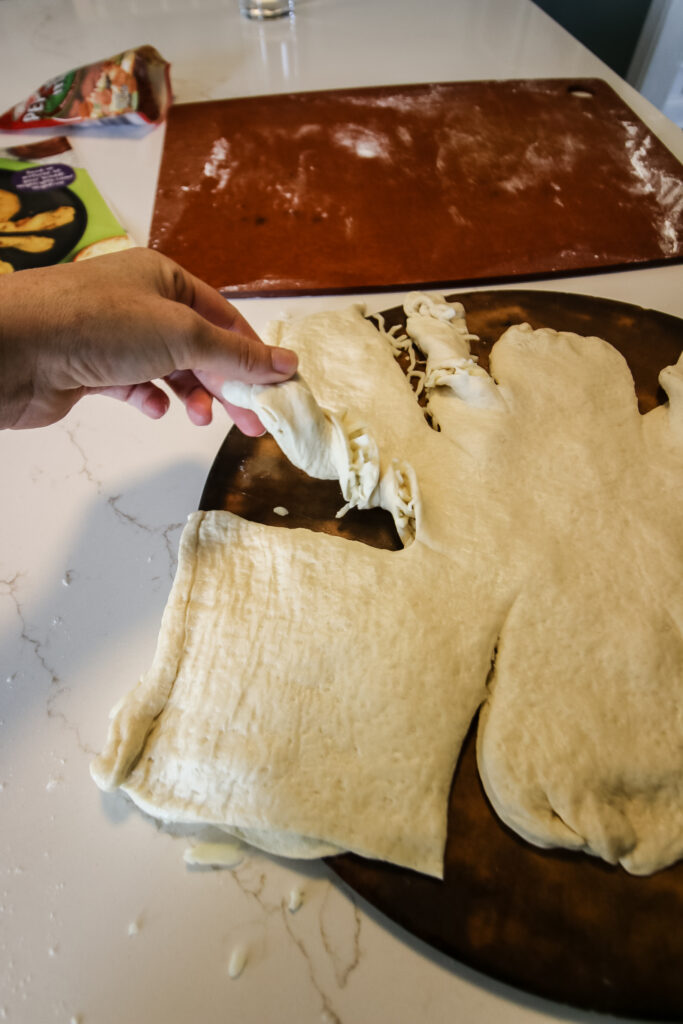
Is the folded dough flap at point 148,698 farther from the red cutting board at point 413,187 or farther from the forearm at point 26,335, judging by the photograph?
the red cutting board at point 413,187

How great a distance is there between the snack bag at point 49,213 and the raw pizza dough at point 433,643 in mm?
930

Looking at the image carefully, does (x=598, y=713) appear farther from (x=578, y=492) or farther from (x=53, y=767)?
(x=53, y=767)

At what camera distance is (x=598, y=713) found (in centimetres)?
77

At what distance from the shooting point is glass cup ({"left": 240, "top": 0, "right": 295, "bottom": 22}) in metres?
2.40

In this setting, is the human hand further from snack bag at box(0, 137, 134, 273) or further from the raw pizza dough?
snack bag at box(0, 137, 134, 273)

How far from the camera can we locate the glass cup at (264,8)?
2.40 metres

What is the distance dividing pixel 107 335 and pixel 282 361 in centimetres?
24

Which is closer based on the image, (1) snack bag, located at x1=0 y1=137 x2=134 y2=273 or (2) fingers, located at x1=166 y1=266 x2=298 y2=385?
(2) fingers, located at x1=166 y1=266 x2=298 y2=385

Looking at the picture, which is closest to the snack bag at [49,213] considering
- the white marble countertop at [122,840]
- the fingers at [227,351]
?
the white marble countertop at [122,840]

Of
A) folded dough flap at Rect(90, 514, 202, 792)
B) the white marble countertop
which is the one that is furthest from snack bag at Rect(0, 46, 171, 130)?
folded dough flap at Rect(90, 514, 202, 792)

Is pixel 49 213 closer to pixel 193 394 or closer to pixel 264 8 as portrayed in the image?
pixel 193 394

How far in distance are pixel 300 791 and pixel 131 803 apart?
0.25 metres

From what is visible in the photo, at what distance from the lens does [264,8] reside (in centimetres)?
240

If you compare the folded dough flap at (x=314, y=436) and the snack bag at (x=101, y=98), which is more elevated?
the snack bag at (x=101, y=98)
